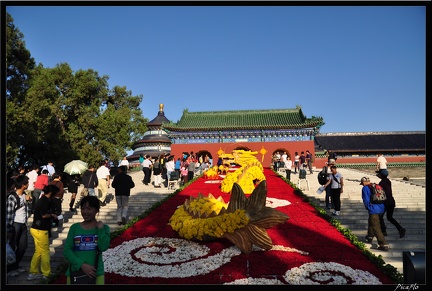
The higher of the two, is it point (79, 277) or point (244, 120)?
point (244, 120)

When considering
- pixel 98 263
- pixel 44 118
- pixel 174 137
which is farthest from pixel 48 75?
pixel 98 263

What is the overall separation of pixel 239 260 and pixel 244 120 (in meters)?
31.6

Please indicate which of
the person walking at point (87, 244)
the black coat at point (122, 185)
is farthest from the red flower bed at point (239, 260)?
the person walking at point (87, 244)

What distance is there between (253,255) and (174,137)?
29.0 meters

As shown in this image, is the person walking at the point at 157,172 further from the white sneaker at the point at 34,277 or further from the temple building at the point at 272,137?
the temple building at the point at 272,137

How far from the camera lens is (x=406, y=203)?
11.9m

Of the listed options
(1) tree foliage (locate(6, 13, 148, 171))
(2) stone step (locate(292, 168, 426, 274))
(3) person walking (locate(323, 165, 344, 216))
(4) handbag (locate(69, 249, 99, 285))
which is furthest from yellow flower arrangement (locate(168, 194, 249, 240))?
(1) tree foliage (locate(6, 13, 148, 171))

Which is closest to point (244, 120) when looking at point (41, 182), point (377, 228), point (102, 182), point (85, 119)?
point (85, 119)

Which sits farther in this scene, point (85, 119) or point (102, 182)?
point (85, 119)

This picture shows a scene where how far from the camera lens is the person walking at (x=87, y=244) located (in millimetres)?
3889

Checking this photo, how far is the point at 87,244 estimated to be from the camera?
3979 millimetres

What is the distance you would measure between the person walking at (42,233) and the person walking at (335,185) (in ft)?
24.7

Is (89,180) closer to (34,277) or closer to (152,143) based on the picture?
(34,277)
